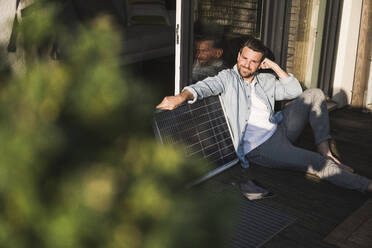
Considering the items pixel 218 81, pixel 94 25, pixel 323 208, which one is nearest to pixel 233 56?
pixel 218 81

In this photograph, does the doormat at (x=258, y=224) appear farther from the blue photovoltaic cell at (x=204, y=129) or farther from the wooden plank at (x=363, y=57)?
the wooden plank at (x=363, y=57)

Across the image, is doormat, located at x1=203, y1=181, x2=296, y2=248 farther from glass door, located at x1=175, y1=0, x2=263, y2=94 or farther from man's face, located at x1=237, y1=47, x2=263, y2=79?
glass door, located at x1=175, y1=0, x2=263, y2=94

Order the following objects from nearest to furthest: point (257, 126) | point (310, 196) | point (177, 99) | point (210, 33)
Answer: point (177, 99) < point (310, 196) < point (257, 126) < point (210, 33)

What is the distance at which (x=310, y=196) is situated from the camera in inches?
119

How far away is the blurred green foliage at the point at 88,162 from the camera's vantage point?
487 mm

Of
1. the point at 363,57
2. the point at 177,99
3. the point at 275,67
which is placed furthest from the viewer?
the point at 363,57

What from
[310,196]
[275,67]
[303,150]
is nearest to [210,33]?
[275,67]

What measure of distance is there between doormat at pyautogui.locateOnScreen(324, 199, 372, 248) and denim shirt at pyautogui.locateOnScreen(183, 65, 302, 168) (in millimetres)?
908

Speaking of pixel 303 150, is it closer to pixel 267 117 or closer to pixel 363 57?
pixel 267 117

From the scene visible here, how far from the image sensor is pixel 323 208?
288cm

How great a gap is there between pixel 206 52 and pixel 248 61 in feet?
2.23

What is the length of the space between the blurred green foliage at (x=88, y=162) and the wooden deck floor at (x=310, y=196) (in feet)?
6.69

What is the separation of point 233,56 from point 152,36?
183 centimetres

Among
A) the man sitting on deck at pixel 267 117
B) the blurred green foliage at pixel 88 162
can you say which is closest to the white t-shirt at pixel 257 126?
the man sitting on deck at pixel 267 117
